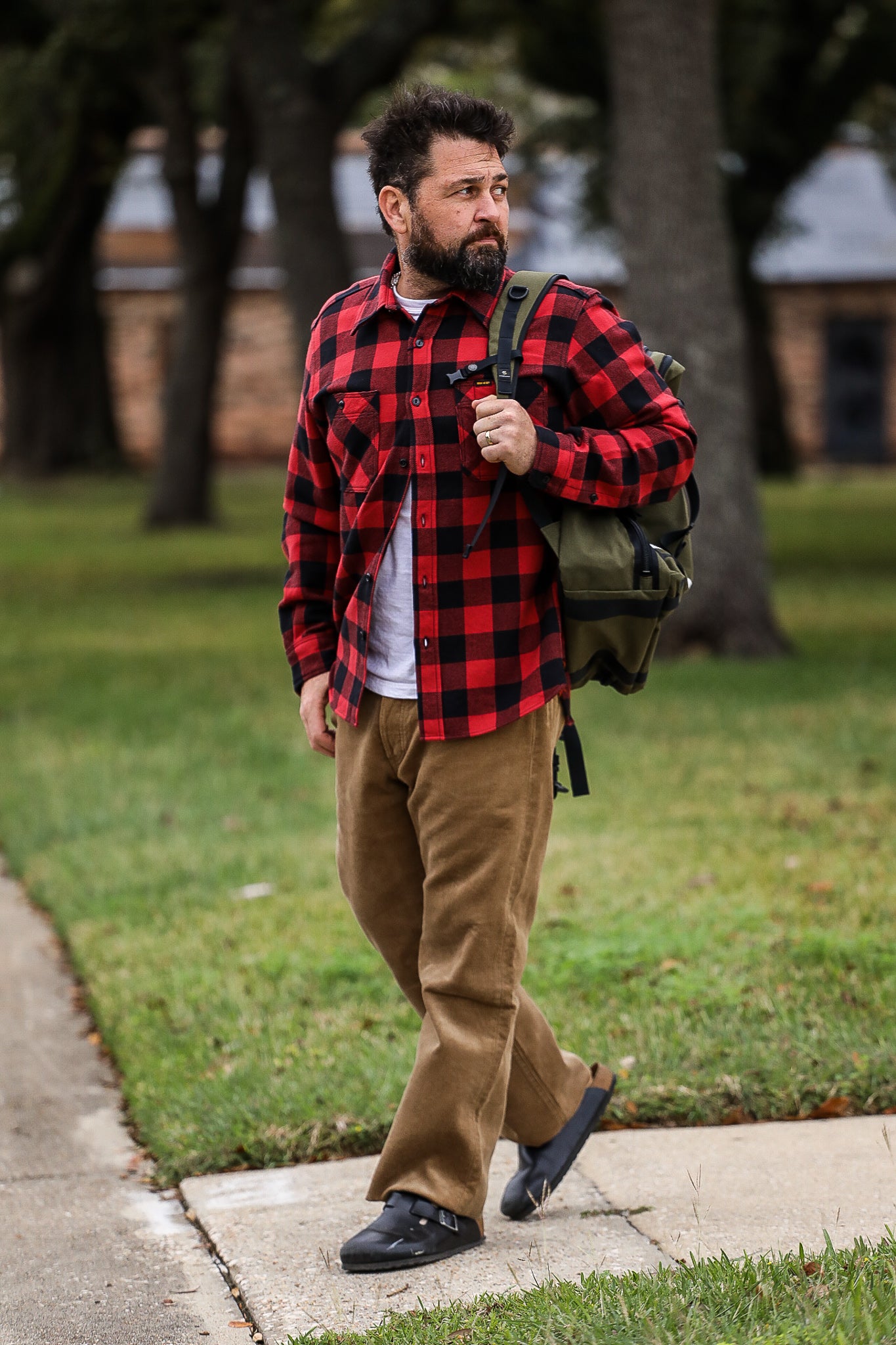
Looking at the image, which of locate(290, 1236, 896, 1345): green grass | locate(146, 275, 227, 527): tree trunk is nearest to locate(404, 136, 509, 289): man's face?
locate(290, 1236, 896, 1345): green grass

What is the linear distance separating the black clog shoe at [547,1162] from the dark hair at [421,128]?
184cm

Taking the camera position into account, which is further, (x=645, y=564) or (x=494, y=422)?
(x=645, y=564)

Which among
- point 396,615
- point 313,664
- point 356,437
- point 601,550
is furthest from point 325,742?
point 601,550

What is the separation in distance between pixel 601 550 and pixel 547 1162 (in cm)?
127

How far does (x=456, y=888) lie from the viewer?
3283 millimetres

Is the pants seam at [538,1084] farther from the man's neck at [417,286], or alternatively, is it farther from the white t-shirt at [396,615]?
the man's neck at [417,286]

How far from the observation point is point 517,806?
10.7 feet

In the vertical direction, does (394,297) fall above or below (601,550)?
above

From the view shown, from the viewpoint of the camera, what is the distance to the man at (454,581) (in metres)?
3.20

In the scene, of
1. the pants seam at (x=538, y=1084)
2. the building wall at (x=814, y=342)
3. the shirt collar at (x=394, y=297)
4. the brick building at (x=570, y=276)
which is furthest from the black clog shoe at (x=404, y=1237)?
the building wall at (x=814, y=342)

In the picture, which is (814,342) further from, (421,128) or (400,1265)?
(400,1265)

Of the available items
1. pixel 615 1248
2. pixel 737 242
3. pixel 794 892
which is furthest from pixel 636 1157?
pixel 737 242

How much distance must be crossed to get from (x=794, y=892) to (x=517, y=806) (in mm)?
2874

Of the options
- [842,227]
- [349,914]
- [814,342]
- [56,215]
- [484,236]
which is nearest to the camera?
[484,236]
